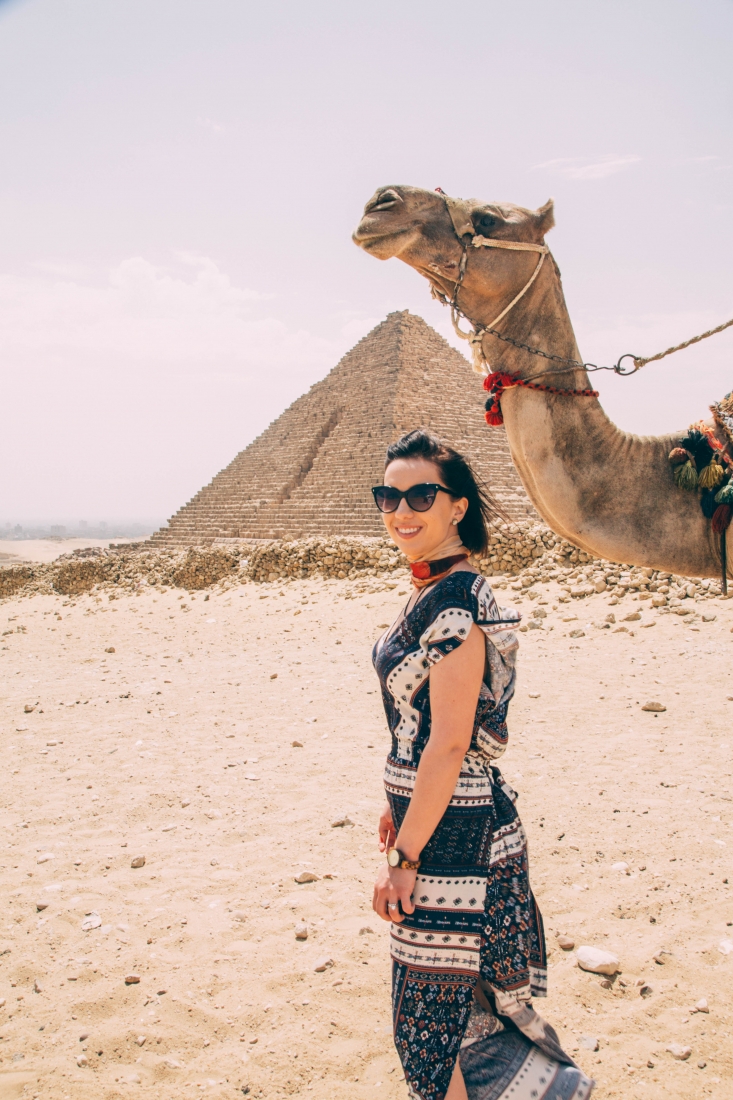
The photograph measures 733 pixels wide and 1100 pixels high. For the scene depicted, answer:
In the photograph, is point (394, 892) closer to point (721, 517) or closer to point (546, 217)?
point (721, 517)

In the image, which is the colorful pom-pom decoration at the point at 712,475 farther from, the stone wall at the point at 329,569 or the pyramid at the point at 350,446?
the pyramid at the point at 350,446

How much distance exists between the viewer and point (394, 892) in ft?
4.44

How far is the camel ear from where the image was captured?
71.8 inches

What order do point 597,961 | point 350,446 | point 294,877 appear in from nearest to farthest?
point 597,961, point 294,877, point 350,446

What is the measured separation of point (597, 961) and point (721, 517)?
1.56m

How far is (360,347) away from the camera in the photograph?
41.6 m

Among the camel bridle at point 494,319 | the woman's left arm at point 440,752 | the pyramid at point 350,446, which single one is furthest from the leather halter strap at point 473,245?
the pyramid at point 350,446

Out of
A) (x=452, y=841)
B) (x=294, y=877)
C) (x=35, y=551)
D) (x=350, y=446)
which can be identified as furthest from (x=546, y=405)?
(x=35, y=551)

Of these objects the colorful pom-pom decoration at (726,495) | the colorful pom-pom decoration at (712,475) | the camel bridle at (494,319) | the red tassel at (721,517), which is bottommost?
the red tassel at (721,517)

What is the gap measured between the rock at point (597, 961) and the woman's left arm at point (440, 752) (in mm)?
1304

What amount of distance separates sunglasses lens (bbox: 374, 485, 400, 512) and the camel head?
24.6 inches

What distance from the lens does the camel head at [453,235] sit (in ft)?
5.50

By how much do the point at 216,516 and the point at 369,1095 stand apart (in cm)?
3227

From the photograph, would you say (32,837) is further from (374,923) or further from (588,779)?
(588,779)
